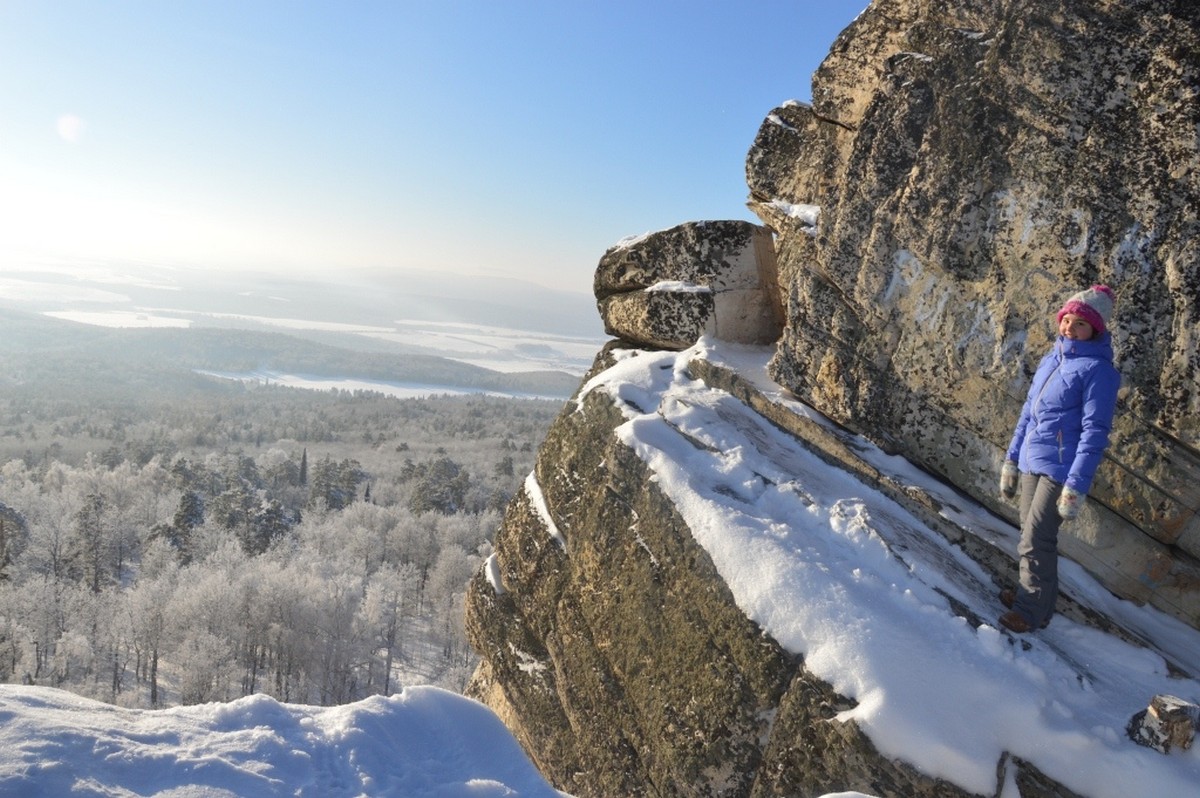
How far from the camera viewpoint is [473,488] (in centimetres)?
8369

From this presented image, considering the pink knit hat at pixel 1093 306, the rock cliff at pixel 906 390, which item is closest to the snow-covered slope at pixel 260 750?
the rock cliff at pixel 906 390

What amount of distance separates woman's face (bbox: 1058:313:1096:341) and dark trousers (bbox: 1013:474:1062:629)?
135cm

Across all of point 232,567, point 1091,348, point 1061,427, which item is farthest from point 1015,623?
point 232,567

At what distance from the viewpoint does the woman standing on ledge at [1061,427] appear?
245 inches

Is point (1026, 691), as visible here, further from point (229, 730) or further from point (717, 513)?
point (229, 730)

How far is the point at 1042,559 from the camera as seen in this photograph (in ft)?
21.1

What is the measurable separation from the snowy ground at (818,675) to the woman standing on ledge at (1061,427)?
1.28ft

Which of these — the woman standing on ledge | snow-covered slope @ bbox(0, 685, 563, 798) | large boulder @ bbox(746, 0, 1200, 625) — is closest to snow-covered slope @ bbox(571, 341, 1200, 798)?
the woman standing on ledge

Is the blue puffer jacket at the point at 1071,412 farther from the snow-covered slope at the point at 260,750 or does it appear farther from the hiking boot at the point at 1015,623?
the snow-covered slope at the point at 260,750

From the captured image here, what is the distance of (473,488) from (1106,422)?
80.7 m

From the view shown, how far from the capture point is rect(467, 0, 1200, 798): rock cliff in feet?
→ 21.6

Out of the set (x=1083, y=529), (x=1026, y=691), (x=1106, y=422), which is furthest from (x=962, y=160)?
(x=1026, y=691)

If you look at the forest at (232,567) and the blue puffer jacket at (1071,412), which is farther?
the forest at (232,567)

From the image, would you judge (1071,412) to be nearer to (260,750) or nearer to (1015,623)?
(1015,623)
